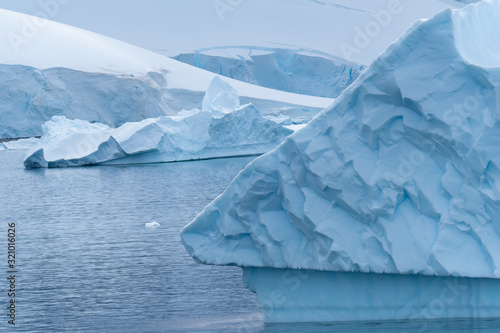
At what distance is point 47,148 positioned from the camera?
22.3 meters

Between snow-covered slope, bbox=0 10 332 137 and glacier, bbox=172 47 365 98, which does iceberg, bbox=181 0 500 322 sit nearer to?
snow-covered slope, bbox=0 10 332 137

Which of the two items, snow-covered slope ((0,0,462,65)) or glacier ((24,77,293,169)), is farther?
snow-covered slope ((0,0,462,65))

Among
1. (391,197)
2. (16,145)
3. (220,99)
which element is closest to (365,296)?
(391,197)

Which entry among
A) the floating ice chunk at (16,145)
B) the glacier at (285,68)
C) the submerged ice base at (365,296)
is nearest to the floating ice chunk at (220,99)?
the floating ice chunk at (16,145)

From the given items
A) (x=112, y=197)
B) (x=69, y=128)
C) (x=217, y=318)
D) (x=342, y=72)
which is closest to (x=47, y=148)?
(x=69, y=128)

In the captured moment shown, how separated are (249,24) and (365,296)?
54715 millimetres

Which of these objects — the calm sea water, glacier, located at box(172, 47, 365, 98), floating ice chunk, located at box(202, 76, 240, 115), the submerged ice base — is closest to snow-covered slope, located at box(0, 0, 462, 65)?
glacier, located at box(172, 47, 365, 98)

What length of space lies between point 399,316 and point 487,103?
1.45 meters

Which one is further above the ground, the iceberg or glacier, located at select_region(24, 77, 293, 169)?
the iceberg

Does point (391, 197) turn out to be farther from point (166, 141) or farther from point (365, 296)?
point (166, 141)

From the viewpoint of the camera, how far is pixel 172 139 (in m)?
22.5

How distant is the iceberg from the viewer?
5008mm

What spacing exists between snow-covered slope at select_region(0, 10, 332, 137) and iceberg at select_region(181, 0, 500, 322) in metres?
27.0

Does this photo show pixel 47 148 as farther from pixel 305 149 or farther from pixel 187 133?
pixel 305 149
